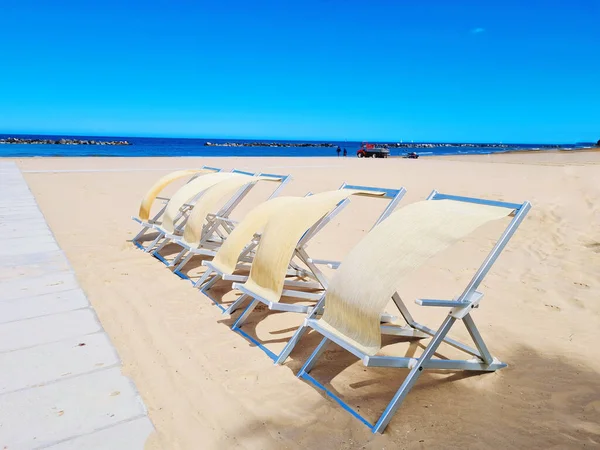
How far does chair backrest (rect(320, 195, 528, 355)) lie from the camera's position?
2.43 metres

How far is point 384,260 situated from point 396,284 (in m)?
0.20

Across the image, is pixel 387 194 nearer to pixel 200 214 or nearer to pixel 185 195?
pixel 200 214

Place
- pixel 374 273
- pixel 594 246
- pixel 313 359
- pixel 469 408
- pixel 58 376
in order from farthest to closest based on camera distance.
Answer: pixel 594 246 < pixel 313 359 < pixel 58 376 < pixel 469 408 < pixel 374 273

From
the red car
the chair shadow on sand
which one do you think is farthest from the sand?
the red car

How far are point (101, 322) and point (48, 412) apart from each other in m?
1.20

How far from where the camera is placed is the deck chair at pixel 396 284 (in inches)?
95.7

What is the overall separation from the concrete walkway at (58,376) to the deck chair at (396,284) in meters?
1.13

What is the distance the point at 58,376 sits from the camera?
274 cm

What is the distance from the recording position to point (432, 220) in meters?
2.73

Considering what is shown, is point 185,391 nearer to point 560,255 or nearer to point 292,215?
→ point 292,215

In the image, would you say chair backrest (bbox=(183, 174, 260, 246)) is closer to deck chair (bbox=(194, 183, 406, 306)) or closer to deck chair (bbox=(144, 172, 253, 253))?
deck chair (bbox=(144, 172, 253, 253))

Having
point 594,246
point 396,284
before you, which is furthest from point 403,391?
point 594,246

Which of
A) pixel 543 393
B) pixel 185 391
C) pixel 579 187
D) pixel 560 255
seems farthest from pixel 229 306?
pixel 579 187

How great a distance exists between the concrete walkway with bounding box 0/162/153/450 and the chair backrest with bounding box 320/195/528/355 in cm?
120
